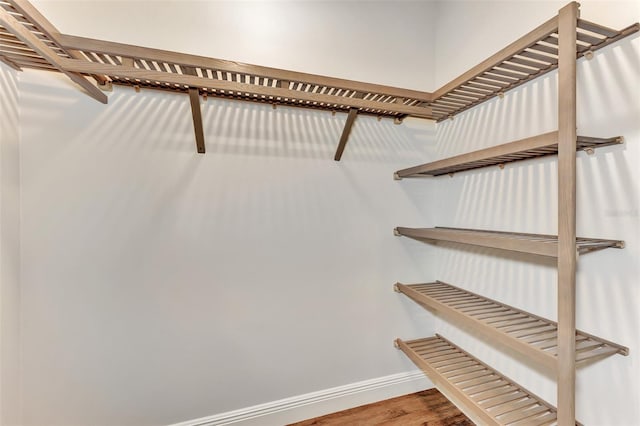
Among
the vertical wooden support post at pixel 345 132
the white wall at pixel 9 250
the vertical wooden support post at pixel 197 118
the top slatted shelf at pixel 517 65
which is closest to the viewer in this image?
the top slatted shelf at pixel 517 65

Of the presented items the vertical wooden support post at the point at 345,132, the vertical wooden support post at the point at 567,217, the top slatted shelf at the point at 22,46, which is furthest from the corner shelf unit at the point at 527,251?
the top slatted shelf at the point at 22,46

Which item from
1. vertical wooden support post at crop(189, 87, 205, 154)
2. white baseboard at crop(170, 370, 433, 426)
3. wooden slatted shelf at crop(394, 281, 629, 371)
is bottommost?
white baseboard at crop(170, 370, 433, 426)

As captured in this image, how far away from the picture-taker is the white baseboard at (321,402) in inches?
53.2

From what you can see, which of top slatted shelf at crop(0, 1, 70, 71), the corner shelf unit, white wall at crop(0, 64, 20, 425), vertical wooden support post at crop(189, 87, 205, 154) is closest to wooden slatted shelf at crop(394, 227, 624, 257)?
the corner shelf unit

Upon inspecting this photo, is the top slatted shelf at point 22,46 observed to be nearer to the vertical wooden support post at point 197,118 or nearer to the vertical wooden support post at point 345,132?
the vertical wooden support post at point 197,118

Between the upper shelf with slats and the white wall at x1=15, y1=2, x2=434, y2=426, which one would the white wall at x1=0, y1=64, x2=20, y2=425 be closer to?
the white wall at x1=15, y1=2, x2=434, y2=426

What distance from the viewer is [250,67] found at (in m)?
1.05

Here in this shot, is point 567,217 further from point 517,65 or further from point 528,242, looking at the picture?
point 517,65

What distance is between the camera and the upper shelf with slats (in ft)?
2.77

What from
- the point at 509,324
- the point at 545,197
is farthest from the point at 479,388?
the point at 545,197

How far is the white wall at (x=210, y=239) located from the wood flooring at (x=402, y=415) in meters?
Result: 0.16

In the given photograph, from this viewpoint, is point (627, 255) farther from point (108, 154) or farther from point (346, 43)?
point (108, 154)

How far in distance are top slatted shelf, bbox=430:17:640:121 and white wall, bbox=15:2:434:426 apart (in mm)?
311

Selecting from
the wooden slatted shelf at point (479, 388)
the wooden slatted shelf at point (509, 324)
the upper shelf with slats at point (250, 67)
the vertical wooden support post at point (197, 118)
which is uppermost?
the upper shelf with slats at point (250, 67)
